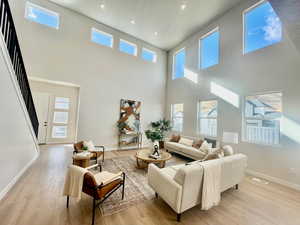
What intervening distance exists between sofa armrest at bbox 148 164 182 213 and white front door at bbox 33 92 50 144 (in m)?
5.61

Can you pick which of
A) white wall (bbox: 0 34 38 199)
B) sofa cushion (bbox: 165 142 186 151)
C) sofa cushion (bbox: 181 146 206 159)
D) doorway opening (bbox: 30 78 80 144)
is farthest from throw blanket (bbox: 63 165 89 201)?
doorway opening (bbox: 30 78 80 144)

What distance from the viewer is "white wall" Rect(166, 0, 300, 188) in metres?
3.16

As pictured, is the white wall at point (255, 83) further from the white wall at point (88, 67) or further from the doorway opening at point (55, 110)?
the doorway opening at point (55, 110)

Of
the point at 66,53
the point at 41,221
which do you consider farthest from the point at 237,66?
the point at 66,53

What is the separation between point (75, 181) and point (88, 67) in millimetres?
4904

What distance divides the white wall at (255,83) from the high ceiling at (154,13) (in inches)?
22.1

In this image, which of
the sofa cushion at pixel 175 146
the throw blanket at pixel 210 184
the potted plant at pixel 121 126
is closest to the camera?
the throw blanket at pixel 210 184

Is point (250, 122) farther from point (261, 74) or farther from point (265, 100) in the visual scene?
point (261, 74)

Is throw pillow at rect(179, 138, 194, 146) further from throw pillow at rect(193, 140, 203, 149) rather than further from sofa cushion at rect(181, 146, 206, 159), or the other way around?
sofa cushion at rect(181, 146, 206, 159)

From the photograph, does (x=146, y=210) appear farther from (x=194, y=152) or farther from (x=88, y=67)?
(x=88, y=67)

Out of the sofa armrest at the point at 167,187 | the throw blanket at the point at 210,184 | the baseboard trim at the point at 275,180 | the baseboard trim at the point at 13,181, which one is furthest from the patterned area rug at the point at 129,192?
the baseboard trim at the point at 275,180

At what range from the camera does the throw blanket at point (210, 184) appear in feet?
6.53

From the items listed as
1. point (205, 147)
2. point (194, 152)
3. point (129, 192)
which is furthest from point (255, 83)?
point (129, 192)

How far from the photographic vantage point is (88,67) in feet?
18.0
